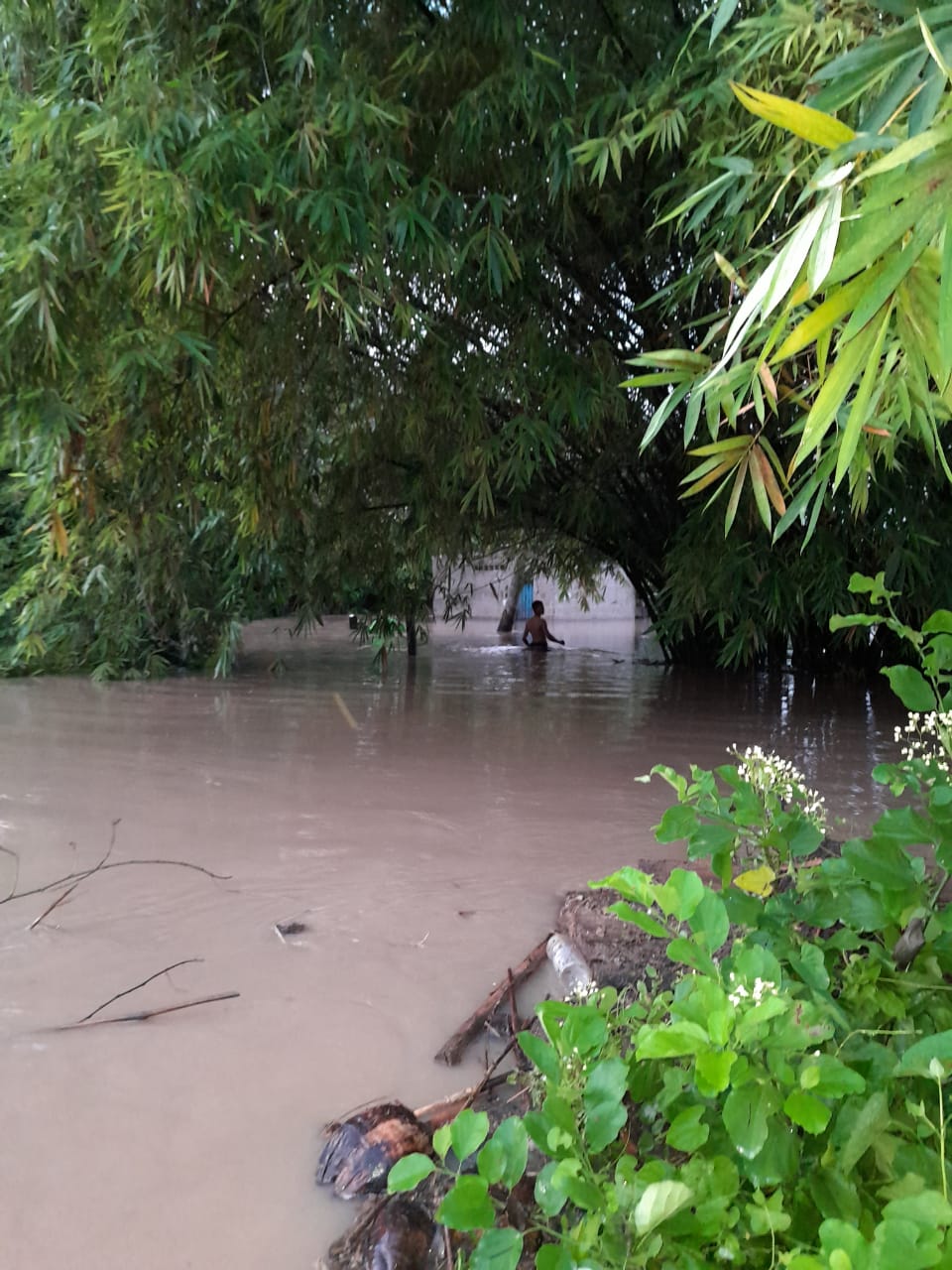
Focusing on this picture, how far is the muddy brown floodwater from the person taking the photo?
4.37 feet

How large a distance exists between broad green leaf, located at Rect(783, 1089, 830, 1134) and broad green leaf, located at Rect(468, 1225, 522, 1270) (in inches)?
12.0

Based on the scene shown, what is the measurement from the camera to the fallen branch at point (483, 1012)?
1.67 metres

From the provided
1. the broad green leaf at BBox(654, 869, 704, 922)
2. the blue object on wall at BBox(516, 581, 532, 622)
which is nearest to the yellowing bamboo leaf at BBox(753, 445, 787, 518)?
the broad green leaf at BBox(654, 869, 704, 922)

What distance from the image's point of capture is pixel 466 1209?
0.91 metres

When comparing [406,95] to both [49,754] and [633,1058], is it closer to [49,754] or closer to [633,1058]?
[633,1058]

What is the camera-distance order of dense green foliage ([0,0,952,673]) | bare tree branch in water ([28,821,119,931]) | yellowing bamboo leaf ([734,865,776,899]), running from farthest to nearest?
dense green foliage ([0,0,952,673]) → bare tree branch in water ([28,821,119,931]) → yellowing bamboo leaf ([734,865,776,899])

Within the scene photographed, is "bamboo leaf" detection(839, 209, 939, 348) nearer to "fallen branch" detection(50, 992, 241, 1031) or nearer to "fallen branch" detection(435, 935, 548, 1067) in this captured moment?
"fallen branch" detection(435, 935, 548, 1067)

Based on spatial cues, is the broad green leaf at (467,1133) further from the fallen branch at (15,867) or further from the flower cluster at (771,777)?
the fallen branch at (15,867)

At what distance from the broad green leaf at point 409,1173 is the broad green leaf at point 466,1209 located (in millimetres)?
33

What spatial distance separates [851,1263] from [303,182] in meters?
2.75

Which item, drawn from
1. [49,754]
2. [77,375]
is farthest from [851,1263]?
[49,754]

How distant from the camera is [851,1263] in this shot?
0.77m

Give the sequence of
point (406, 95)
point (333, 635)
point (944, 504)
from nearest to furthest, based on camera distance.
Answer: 1. point (406, 95)
2. point (944, 504)
3. point (333, 635)

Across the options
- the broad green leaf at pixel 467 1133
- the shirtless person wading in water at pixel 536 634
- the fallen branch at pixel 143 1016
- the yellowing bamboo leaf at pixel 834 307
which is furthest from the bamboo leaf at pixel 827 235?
the shirtless person wading in water at pixel 536 634
